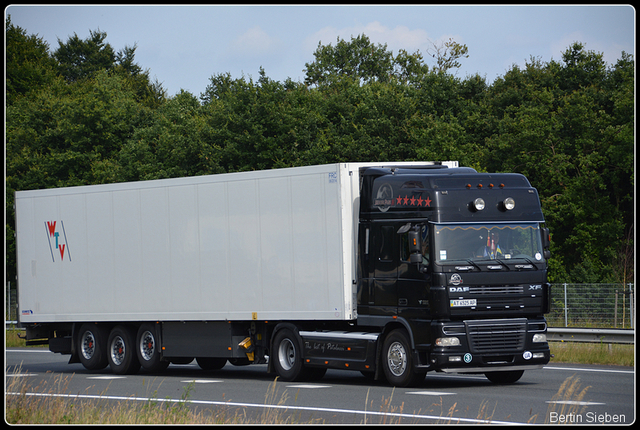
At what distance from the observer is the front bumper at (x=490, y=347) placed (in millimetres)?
13547

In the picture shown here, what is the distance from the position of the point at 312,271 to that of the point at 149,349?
187 inches

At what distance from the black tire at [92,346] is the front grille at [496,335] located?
838 cm

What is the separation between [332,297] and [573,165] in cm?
2469

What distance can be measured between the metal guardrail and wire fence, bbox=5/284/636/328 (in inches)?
198

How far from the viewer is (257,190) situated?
15.8m

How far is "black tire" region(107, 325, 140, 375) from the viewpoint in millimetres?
18141

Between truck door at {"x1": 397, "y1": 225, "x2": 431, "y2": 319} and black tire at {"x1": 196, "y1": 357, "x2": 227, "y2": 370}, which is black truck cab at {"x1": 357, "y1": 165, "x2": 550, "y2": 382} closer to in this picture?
truck door at {"x1": 397, "y1": 225, "x2": 431, "y2": 319}

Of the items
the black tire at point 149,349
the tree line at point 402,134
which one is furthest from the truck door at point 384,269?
the tree line at point 402,134

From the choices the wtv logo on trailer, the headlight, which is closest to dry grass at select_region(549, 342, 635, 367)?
the headlight

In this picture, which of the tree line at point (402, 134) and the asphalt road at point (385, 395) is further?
the tree line at point (402, 134)

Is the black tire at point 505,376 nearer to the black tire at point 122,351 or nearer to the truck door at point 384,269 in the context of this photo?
the truck door at point 384,269

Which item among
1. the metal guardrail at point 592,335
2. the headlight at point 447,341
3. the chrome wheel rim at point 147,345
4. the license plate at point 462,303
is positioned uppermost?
the license plate at point 462,303

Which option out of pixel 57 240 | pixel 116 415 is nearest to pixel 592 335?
pixel 57 240

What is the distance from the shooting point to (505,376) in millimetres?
15000
